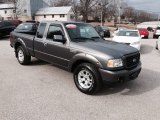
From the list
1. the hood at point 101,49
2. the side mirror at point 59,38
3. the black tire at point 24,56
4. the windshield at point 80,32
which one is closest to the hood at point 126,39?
the windshield at point 80,32

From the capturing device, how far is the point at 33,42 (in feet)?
24.0

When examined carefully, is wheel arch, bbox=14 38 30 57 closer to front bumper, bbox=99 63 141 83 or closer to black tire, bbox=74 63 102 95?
black tire, bbox=74 63 102 95

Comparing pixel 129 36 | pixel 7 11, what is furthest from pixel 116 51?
pixel 7 11

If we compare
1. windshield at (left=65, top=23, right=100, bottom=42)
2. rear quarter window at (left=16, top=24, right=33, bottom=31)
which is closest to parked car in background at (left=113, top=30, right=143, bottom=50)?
rear quarter window at (left=16, top=24, right=33, bottom=31)

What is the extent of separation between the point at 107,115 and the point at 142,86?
219 cm

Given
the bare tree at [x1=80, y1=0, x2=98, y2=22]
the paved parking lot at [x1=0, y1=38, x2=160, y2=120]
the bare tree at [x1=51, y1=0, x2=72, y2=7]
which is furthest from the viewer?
the bare tree at [x1=51, y1=0, x2=72, y2=7]

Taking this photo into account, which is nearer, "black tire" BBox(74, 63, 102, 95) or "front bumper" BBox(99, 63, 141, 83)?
"front bumper" BBox(99, 63, 141, 83)

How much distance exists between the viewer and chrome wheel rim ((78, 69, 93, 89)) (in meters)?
5.43

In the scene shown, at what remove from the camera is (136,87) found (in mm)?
6062

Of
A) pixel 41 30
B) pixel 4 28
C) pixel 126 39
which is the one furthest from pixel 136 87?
pixel 4 28

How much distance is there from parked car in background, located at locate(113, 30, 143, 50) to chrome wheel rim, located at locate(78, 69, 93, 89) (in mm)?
6869

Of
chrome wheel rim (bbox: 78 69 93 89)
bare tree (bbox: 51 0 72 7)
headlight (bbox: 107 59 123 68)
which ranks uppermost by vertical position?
bare tree (bbox: 51 0 72 7)

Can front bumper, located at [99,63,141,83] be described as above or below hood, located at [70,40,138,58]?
below

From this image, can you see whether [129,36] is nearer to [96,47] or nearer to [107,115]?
[96,47]
